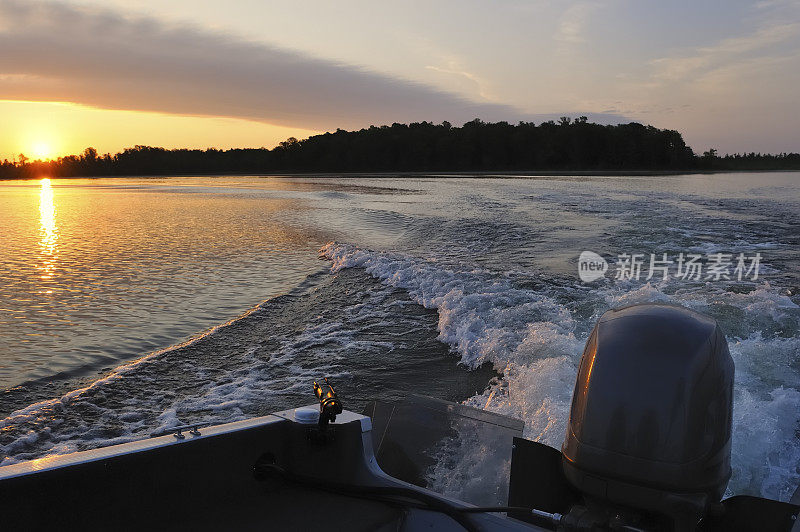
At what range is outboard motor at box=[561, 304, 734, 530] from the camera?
1577mm

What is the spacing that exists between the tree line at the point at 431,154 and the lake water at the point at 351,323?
177ft

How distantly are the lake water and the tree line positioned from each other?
177ft

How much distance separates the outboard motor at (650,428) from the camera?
1577 mm

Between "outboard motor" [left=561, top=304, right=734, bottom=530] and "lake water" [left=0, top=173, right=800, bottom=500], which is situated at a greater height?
"outboard motor" [left=561, top=304, right=734, bottom=530]

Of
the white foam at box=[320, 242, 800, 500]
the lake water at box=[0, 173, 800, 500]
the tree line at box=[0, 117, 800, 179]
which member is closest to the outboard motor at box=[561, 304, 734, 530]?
the white foam at box=[320, 242, 800, 500]

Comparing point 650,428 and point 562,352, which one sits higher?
point 650,428

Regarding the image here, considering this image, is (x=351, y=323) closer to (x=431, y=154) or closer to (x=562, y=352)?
(x=562, y=352)

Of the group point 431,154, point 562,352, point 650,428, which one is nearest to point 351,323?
point 562,352

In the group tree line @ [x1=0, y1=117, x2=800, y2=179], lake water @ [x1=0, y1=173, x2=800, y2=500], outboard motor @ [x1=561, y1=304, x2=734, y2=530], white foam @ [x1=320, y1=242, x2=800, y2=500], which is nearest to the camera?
outboard motor @ [x1=561, y1=304, x2=734, y2=530]

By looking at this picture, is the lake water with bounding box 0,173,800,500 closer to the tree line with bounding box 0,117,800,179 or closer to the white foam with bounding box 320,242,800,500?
the white foam with bounding box 320,242,800,500

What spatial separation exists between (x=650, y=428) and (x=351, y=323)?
15.0 ft

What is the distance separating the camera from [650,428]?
160 centimetres

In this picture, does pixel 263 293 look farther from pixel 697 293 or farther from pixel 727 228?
pixel 727 228

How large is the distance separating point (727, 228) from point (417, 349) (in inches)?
371
